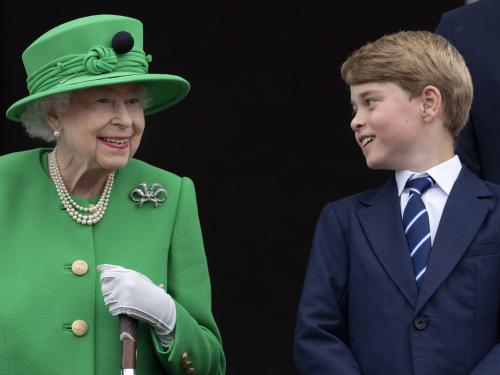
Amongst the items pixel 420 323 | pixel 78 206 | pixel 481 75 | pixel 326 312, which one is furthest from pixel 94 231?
pixel 481 75

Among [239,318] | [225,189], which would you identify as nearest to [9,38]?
[225,189]

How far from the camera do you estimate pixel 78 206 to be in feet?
12.8

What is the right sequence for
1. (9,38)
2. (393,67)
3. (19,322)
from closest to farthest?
(19,322)
(393,67)
(9,38)

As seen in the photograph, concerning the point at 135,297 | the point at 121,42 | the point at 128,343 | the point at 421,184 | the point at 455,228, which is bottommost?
the point at 128,343

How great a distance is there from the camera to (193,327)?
3789mm

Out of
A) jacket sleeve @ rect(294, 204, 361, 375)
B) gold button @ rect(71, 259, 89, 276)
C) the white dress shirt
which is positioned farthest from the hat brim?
the white dress shirt

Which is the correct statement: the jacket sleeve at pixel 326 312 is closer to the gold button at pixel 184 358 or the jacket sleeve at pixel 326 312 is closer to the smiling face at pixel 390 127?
the smiling face at pixel 390 127

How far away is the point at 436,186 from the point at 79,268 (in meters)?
0.98

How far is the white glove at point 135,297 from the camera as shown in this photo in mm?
3639

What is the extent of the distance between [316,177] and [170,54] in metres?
0.75

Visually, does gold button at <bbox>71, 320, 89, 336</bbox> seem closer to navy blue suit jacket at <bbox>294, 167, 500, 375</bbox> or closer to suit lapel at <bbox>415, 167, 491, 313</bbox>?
navy blue suit jacket at <bbox>294, 167, 500, 375</bbox>

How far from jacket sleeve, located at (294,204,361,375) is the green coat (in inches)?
9.4

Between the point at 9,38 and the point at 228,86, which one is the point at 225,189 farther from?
the point at 9,38

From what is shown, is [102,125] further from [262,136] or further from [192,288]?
[262,136]
